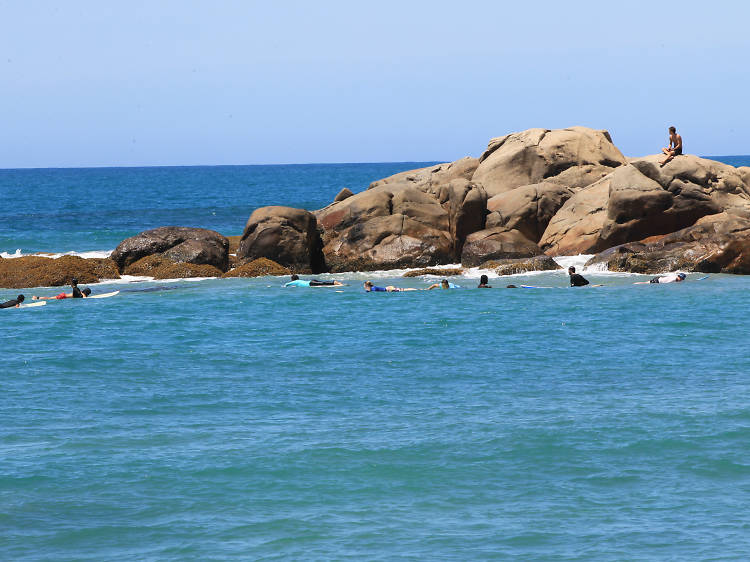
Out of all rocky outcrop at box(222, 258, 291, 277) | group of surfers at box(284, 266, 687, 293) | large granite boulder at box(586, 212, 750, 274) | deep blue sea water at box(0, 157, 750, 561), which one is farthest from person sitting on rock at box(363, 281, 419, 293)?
large granite boulder at box(586, 212, 750, 274)

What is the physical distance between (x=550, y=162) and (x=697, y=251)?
12027 mm

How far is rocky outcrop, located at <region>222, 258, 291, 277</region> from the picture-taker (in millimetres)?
40500

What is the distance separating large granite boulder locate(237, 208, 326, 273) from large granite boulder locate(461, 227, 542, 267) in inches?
259

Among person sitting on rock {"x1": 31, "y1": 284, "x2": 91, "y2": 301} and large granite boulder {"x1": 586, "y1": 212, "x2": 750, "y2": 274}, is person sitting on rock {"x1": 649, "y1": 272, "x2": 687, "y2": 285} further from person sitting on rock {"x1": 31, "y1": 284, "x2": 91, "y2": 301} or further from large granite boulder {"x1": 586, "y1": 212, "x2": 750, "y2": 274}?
person sitting on rock {"x1": 31, "y1": 284, "x2": 91, "y2": 301}

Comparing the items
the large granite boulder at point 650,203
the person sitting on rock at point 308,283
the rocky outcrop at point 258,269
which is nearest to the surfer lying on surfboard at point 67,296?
the rocky outcrop at point 258,269

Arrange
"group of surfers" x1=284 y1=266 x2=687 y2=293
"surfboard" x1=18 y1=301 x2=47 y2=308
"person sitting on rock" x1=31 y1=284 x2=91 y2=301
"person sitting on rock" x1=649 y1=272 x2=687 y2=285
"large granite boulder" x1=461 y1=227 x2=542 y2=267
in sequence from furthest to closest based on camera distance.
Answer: "large granite boulder" x1=461 y1=227 x2=542 y2=267 → "person sitting on rock" x1=649 y1=272 x2=687 y2=285 → "group of surfers" x1=284 y1=266 x2=687 y2=293 → "person sitting on rock" x1=31 y1=284 x2=91 y2=301 → "surfboard" x1=18 y1=301 x2=47 y2=308

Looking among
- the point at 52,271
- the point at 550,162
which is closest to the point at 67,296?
the point at 52,271

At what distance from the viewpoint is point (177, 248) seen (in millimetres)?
41812

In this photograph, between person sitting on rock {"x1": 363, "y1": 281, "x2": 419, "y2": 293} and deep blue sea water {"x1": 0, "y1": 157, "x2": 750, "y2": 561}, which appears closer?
deep blue sea water {"x1": 0, "y1": 157, "x2": 750, "y2": 561}

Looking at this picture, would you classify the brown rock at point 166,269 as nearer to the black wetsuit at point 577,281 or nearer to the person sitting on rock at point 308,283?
the person sitting on rock at point 308,283

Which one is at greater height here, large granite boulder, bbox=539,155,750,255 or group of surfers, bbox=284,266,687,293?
large granite boulder, bbox=539,155,750,255

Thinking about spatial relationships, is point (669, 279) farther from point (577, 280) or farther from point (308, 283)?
point (308, 283)

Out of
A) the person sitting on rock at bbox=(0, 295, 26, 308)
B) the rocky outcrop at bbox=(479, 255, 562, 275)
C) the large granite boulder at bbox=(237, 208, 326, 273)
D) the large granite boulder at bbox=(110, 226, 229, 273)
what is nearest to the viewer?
the person sitting on rock at bbox=(0, 295, 26, 308)

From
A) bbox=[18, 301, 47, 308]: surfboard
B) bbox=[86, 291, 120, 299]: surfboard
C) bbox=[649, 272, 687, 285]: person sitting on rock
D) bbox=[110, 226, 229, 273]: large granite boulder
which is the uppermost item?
bbox=[110, 226, 229, 273]: large granite boulder
